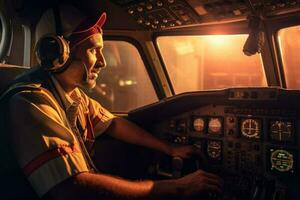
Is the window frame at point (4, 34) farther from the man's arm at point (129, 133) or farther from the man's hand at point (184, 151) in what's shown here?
the man's hand at point (184, 151)

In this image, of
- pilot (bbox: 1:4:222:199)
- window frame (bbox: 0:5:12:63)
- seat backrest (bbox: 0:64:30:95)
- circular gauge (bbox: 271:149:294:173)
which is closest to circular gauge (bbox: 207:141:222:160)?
pilot (bbox: 1:4:222:199)

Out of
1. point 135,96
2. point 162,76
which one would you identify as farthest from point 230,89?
point 135,96

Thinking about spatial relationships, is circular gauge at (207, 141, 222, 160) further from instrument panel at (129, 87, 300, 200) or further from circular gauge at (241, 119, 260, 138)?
circular gauge at (241, 119, 260, 138)

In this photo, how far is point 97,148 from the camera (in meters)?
2.11

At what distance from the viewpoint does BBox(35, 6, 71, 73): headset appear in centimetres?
152

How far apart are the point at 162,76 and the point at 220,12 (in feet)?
3.48

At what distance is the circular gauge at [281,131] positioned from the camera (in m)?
1.85

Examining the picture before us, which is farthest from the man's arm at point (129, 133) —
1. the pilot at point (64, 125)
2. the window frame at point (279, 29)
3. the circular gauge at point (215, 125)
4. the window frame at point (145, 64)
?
the window frame at point (279, 29)

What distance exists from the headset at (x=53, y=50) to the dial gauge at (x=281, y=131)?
1.26m

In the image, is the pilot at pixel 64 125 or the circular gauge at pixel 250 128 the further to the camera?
the circular gauge at pixel 250 128

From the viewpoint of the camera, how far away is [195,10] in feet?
6.71

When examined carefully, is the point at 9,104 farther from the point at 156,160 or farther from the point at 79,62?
the point at 156,160

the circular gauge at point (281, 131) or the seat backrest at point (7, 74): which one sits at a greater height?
the seat backrest at point (7, 74)

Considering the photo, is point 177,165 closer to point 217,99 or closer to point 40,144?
point 217,99
